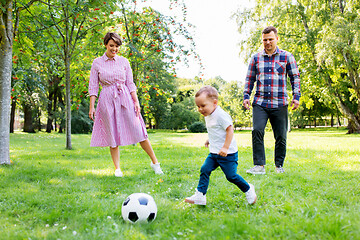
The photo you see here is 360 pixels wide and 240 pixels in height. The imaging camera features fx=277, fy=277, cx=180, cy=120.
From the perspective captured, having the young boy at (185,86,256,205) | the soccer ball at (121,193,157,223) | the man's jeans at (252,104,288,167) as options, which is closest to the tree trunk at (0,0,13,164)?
the soccer ball at (121,193,157,223)

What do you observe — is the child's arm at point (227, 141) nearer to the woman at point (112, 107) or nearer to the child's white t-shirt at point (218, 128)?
the child's white t-shirt at point (218, 128)

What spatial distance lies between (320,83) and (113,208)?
67.9ft

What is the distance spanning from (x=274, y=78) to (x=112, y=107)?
2727mm

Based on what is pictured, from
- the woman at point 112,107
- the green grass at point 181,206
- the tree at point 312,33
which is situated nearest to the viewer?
the green grass at point 181,206

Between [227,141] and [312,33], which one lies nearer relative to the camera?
[227,141]

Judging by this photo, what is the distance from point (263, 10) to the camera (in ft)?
60.7

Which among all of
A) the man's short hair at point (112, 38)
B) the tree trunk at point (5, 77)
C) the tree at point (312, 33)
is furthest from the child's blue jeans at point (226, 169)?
the tree at point (312, 33)

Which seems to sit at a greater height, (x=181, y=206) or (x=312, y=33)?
(x=312, y=33)

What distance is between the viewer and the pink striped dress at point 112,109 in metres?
4.48

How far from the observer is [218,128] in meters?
2.98

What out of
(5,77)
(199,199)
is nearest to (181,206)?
(199,199)

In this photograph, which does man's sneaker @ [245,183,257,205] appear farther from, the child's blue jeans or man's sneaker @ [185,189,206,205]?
man's sneaker @ [185,189,206,205]

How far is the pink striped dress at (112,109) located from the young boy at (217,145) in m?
1.88

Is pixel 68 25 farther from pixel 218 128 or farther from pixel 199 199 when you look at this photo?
pixel 199 199
